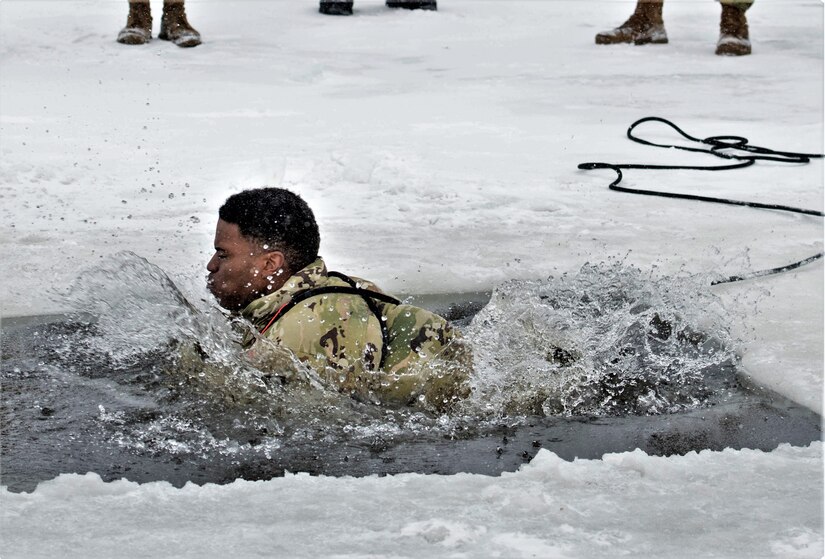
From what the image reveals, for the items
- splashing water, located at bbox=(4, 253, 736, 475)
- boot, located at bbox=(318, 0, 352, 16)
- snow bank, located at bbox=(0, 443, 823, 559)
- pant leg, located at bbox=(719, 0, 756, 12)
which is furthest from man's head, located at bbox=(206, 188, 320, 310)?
boot, located at bbox=(318, 0, 352, 16)

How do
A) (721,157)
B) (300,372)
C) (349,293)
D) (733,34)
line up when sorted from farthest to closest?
1. (733,34)
2. (721,157)
3. (349,293)
4. (300,372)

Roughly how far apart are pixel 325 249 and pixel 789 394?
8.61 ft

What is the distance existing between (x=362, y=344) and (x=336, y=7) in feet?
38.6

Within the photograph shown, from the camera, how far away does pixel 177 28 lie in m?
12.7

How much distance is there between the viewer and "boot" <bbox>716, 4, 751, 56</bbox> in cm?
1286

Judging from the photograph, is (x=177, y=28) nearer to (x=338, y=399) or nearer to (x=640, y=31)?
(x=640, y=31)

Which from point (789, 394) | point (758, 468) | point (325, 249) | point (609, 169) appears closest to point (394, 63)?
point (609, 169)

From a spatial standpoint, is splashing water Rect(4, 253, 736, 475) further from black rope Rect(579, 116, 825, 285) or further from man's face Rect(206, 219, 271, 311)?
black rope Rect(579, 116, 825, 285)

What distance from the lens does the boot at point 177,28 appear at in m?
12.5

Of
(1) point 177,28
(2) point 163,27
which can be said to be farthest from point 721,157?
(2) point 163,27

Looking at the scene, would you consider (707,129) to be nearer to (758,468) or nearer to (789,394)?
(789,394)

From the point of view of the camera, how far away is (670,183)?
7.65 meters

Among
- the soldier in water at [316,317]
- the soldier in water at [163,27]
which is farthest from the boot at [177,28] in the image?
the soldier in water at [316,317]

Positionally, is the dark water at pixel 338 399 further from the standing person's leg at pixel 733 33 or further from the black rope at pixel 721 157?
the standing person's leg at pixel 733 33
